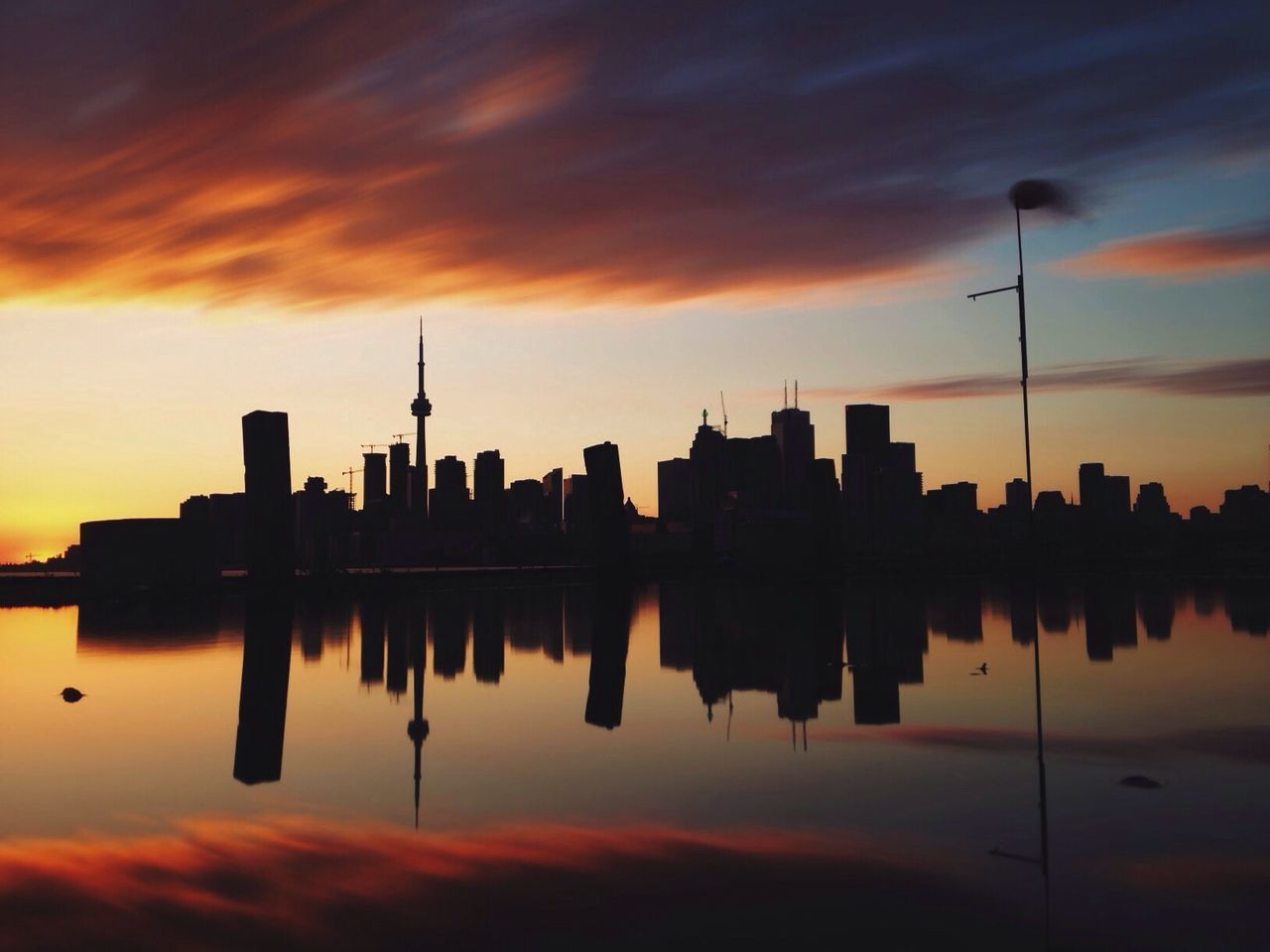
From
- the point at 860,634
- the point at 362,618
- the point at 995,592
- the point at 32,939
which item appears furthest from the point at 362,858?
the point at 995,592

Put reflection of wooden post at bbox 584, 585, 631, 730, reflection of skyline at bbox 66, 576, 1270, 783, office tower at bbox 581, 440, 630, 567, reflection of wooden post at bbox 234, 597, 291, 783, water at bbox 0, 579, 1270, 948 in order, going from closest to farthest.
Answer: water at bbox 0, 579, 1270, 948 < reflection of wooden post at bbox 234, 597, 291, 783 < reflection of wooden post at bbox 584, 585, 631, 730 < reflection of skyline at bbox 66, 576, 1270, 783 < office tower at bbox 581, 440, 630, 567

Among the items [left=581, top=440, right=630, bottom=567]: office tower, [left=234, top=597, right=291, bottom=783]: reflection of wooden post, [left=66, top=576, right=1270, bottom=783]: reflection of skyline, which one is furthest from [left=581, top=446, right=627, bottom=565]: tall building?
[left=234, top=597, right=291, bottom=783]: reflection of wooden post

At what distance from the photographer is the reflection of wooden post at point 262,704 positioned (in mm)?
27281

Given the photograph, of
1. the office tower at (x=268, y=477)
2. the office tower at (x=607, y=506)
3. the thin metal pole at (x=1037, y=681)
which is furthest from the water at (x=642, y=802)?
the office tower at (x=607, y=506)

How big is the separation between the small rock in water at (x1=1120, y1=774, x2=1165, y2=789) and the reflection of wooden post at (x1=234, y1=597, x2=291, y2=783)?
1725cm

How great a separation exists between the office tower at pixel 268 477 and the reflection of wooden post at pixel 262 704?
244 ft

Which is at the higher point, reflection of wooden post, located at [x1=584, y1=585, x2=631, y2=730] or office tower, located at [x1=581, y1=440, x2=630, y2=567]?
office tower, located at [x1=581, y1=440, x2=630, y2=567]

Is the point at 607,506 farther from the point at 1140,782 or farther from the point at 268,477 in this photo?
the point at 1140,782

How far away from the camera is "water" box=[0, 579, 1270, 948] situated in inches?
590

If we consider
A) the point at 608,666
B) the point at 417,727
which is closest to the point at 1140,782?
the point at 417,727

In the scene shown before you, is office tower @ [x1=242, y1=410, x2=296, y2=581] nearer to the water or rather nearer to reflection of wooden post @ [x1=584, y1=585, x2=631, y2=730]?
reflection of wooden post @ [x1=584, y1=585, x2=631, y2=730]

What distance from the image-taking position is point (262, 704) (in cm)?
3916

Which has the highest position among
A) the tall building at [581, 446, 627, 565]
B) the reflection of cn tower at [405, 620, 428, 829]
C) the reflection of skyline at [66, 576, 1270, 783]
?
the tall building at [581, 446, 627, 565]

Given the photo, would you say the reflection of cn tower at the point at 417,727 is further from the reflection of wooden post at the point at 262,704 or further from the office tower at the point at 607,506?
the office tower at the point at 607,506
